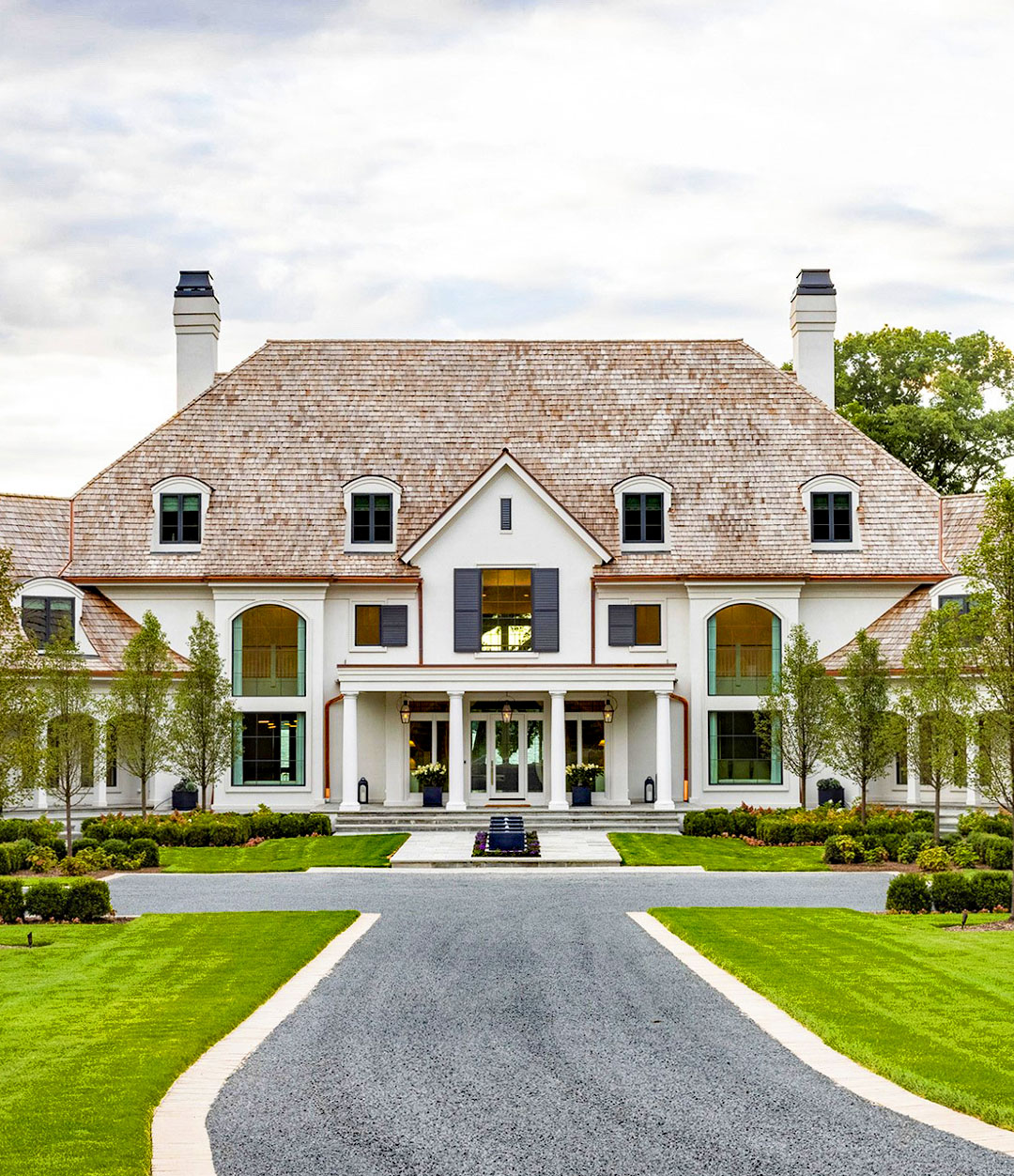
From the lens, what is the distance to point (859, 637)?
33.3m

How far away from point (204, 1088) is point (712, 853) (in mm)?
20445

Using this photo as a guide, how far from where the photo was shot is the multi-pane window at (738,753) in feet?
126

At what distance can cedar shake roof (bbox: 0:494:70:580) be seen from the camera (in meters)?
38.7

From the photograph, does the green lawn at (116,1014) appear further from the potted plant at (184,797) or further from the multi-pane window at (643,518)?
the multi-pane window at (643,518)

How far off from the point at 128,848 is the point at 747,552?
1885 cm

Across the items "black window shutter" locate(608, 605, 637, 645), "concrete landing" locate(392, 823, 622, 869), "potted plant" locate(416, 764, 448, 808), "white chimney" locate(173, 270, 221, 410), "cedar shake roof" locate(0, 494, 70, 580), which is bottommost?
"concrete landing" locate(392, 823, 622, 869)

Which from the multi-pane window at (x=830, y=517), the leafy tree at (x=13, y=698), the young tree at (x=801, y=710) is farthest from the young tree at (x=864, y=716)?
the leafy tree at (x=13, y=698)

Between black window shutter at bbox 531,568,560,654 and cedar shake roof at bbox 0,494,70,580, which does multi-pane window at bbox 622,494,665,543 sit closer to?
black window shutter at bbox 531,568,560,654

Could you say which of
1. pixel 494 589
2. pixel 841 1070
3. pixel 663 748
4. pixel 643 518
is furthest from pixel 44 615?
pixel 841 1070

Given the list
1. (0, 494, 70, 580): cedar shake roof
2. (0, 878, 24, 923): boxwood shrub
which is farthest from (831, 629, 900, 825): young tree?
(0, 494, 70, 580): cedar shake roof

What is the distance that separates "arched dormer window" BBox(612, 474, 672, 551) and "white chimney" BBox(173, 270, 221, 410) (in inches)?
537

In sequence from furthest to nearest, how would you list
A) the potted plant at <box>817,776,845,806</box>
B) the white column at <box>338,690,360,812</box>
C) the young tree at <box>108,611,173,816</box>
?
the potted plant at <box>817,776,845,806</box> → the white column at <box>338,690,360,812</box> → the young tree at <box>108,611,173,816</box>

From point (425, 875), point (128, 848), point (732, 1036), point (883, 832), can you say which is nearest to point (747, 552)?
point (883, 832)

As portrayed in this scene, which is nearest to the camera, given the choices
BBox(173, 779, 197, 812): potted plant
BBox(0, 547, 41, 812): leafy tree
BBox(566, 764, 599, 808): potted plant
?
BBox(0, 547, 41, 812): leafy tree
